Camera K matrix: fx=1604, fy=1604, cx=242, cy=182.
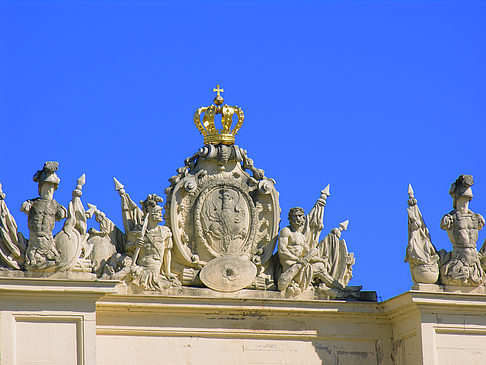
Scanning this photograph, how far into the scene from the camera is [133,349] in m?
17.5

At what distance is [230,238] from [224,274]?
423 mm

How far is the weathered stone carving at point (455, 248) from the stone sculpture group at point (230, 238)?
0.01 m

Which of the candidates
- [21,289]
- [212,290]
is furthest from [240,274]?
[21,289]

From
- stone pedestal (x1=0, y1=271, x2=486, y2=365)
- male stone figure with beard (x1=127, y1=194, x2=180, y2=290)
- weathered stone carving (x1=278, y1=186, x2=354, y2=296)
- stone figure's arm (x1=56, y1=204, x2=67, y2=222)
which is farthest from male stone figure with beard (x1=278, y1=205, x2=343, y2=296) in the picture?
stone figure's arm (x1=56, y1=204, x2=67, y2=222)

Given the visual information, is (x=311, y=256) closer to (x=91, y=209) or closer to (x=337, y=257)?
(x=337, y=257)

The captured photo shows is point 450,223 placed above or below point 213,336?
above

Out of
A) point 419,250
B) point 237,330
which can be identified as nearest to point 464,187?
point 419,250

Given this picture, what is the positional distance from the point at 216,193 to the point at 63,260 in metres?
2.04

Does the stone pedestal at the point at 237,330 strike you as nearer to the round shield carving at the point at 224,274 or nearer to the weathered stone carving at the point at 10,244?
the round shield carving at the point at 224,274

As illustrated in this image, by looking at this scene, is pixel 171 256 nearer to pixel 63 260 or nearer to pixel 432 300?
pixel 63 260

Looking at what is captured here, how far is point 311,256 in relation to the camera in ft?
59.1

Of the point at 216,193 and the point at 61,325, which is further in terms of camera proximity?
the point at 216,193

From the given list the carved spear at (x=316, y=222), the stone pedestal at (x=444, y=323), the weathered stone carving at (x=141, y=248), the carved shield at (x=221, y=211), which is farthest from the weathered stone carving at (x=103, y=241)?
the stone pedestal at (x=444, y=323)

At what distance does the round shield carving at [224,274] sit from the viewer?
1775 cm
